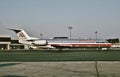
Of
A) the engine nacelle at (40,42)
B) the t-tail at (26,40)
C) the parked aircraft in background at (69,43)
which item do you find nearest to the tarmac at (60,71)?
the engine nacelle at (40,42)

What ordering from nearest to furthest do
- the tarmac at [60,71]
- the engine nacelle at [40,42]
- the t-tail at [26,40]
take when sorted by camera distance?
the tarmac at [60,71], the engine nacelle at [40,42], the t-tail at [26,40]

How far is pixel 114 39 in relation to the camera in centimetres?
19562

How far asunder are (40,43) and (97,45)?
75.4 ft

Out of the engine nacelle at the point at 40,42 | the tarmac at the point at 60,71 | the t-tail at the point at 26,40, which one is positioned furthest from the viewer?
the t-tail at the point at 26,40

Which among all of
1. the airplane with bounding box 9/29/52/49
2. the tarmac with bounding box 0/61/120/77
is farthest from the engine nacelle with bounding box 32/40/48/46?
the tarmac with bounding box 0/61/120/77

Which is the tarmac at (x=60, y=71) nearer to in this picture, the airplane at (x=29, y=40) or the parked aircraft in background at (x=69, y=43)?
the airplane at (x=29, y=40)

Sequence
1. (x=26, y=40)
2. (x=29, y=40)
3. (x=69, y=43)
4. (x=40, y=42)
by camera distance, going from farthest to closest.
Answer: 1. (x=29, y=40)
2. (x=26, y=40)
3. (x=69, y=43)
4. (x=40, y=42)

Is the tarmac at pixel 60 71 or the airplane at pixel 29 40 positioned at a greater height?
the airplane at pixel 29 40

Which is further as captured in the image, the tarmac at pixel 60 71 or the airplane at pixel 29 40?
the airplane at pixel 29 40

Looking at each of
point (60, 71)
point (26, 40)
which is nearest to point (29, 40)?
point (26, 40)

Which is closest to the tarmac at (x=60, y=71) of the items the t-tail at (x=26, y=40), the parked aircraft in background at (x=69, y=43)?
the t-tail at (x=26, y=40)

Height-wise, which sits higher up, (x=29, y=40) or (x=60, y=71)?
(x=29, y=40)

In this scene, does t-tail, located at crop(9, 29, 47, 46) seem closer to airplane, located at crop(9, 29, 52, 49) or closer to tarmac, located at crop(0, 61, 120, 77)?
airplane, located at crop(9, 29, 52, 49)

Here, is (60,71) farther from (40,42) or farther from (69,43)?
(69,43)
